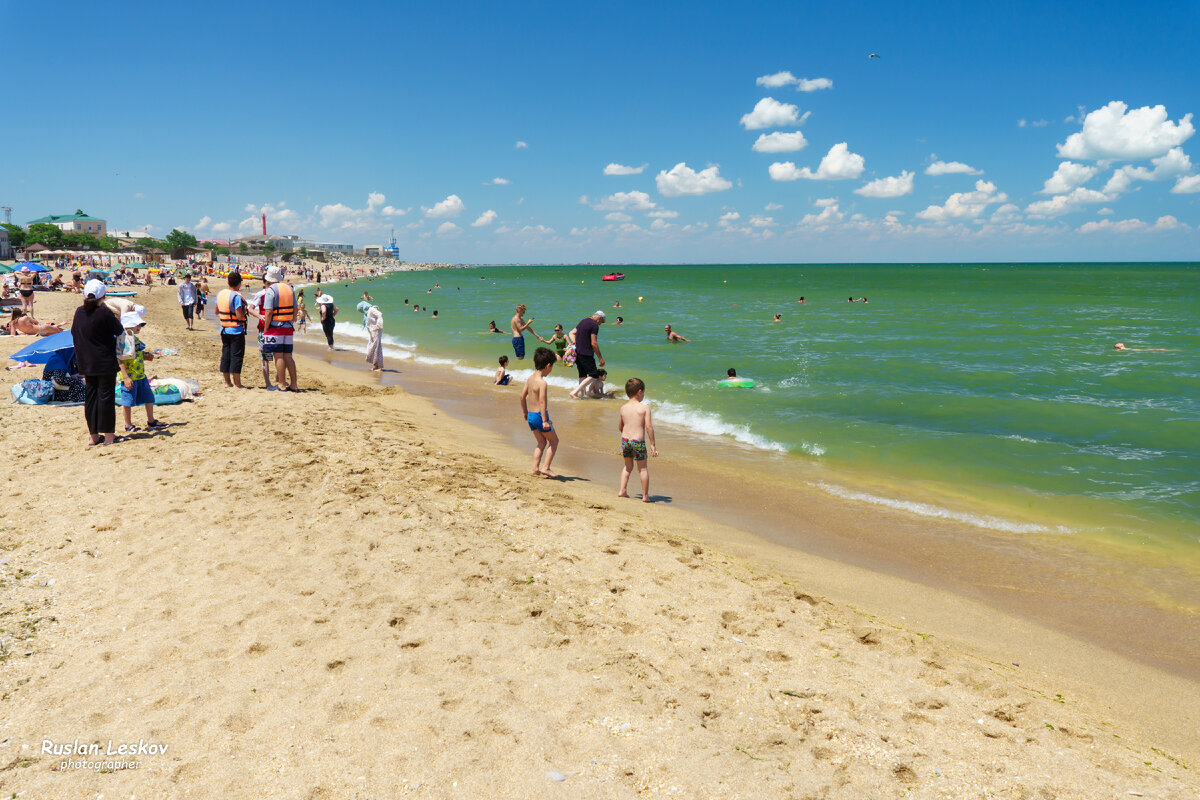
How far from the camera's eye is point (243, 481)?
6.29 m

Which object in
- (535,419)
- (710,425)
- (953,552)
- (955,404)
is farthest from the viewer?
(955,404)

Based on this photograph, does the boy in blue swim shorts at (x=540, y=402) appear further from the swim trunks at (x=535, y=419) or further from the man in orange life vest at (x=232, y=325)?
the man in orange life vest at (x=232, y=325)

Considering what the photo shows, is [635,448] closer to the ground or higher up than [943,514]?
higher up

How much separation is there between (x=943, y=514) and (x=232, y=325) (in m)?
10.4

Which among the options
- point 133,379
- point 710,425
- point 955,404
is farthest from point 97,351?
point 955,404

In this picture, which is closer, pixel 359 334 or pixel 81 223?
pixel 359 334

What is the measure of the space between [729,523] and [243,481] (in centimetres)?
492

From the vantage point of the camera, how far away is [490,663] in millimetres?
3783

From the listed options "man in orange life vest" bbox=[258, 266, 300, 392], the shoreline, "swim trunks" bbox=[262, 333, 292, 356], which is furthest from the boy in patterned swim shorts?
"swim trunks" bbox=[262, 333, 292, 356]

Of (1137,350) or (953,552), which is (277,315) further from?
(1137,350)

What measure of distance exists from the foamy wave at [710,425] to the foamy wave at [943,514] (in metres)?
1.74

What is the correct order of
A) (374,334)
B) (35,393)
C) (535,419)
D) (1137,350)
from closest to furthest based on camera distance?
(535,419) < (35,393) < (374,334) < (1137,350)

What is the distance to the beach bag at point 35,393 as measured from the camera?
9.21 m

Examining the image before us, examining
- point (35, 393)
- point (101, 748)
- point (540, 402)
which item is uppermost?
point (540, 402)
